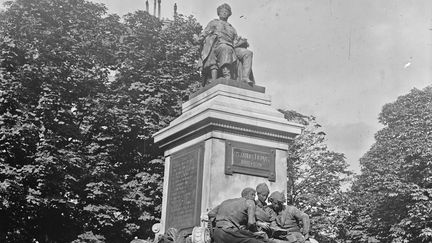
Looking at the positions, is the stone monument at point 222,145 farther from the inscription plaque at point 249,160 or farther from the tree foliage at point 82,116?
the tree foliage at point 82,116

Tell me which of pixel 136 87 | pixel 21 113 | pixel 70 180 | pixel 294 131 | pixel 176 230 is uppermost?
pixel 136 87

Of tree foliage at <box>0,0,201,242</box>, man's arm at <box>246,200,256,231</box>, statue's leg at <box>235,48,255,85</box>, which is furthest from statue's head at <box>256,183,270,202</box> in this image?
tree foliage at <box>0,0,201,242</box>

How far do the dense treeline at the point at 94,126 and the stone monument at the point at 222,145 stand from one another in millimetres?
9502

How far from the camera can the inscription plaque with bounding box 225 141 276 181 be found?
11.1 m

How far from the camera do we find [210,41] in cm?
1285

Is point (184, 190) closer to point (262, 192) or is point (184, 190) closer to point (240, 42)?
point (262, 192)

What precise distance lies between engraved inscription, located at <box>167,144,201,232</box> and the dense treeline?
9299mm

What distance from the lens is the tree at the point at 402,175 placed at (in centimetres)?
3091

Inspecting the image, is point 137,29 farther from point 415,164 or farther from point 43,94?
point 415,164

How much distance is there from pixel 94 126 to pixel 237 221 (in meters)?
15.8

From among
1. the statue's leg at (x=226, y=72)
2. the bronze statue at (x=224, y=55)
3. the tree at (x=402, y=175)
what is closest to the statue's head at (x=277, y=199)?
the bronze statue at (x=224, y=55)

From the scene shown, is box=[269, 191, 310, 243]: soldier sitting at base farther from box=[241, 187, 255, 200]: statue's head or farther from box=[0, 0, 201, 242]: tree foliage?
Answer: box=[0, 0, 201, 242]: tree foliage

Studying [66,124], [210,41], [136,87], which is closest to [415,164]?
[136,87]

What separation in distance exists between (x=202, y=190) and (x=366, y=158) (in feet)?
93.9
